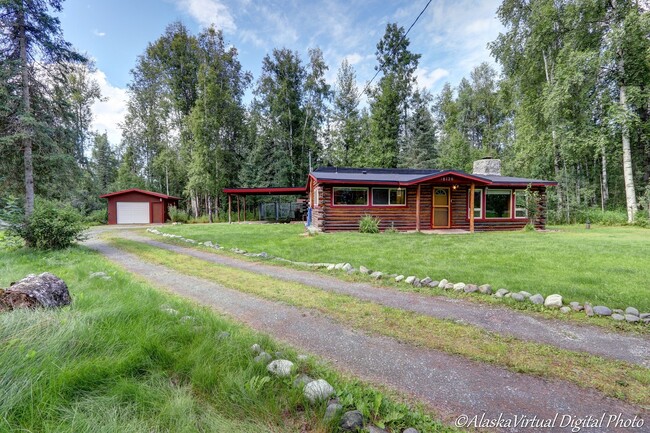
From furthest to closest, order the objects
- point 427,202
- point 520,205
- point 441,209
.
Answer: point 520,205 < point 441,209 < point 427,202

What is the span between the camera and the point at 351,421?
1670 mm

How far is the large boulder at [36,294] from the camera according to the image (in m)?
2.61

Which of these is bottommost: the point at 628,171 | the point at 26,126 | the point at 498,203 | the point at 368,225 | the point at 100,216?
the point at 368,225

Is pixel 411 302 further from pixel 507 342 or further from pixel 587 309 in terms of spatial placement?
pixel 587 309

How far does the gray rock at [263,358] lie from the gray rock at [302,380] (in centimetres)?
33

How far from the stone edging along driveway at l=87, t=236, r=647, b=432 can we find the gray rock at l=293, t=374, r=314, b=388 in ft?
1.57

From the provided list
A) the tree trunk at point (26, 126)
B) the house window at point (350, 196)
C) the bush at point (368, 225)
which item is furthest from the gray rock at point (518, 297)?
the tree trunk at point (26, 126)

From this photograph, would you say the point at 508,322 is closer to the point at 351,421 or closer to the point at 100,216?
the point at 351,421

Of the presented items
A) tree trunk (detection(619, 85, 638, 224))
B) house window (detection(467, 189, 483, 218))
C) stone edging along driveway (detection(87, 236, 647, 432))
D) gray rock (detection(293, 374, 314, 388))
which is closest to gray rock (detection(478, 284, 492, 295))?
stone edging along driveway (detection(87, 236, 647, 432))

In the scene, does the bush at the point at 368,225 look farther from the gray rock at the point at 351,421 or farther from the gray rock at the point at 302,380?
the gray rock at the point at 351,421

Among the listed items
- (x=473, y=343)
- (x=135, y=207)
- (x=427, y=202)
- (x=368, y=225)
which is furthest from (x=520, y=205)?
(x=135, y=207)

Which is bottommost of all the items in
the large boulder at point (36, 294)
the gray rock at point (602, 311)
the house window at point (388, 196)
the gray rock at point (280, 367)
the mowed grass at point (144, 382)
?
the gray rock at point (602, 311)

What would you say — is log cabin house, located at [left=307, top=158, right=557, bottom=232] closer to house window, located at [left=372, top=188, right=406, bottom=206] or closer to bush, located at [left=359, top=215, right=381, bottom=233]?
house window, located at [left=372, top=188, right=406, bottom=206]

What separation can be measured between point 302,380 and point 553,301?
3.76 m
